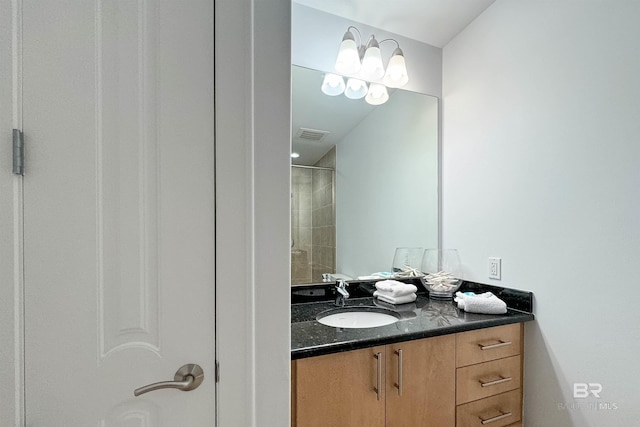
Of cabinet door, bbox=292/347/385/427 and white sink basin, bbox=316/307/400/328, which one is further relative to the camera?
white sink basin, bbox=316/307/400/328

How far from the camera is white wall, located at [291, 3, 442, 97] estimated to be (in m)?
1.62

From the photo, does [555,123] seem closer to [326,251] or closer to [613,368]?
[613,368]

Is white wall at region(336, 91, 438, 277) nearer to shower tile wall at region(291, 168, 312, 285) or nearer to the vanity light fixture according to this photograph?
the vanity light fixture

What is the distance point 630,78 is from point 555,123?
266mm

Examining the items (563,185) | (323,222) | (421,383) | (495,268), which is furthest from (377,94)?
(421,383)

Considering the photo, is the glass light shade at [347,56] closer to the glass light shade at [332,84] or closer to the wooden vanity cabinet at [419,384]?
the glass light shade at [332,84]

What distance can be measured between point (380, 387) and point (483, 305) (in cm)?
66

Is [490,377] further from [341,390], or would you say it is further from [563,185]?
[563,185]

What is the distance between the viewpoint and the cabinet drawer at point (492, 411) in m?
1.29

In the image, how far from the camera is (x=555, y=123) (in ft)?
4.42
